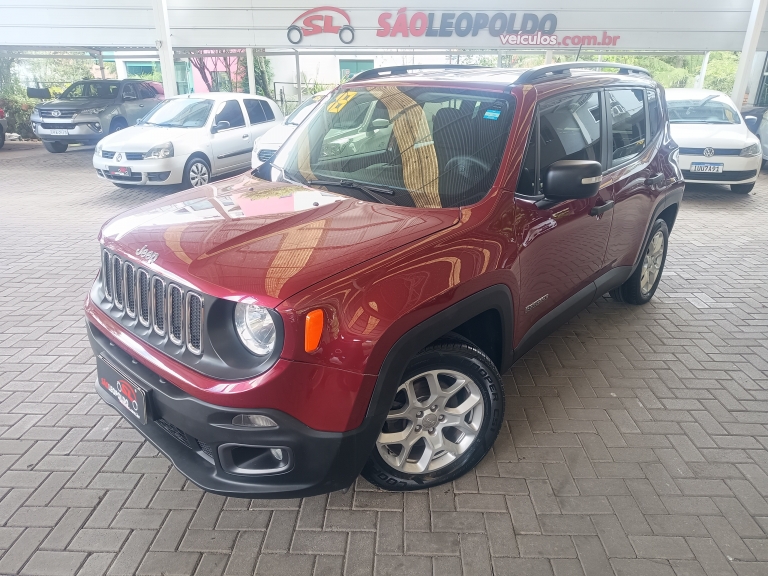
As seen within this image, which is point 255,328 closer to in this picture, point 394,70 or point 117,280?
point 117,280

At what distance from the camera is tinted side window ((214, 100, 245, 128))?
9.45 meters

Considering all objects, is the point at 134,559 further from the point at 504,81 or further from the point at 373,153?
the point at 504,81

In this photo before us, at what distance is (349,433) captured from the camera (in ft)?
6.98

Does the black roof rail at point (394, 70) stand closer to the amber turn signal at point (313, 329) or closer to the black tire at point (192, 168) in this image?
the amber turn signal at point (313, 329)

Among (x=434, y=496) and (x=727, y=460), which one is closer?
(x=434, y=496)

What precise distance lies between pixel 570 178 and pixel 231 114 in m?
8.19

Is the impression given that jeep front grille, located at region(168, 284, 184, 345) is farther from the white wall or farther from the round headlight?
the white wall

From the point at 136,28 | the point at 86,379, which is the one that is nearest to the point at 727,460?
the point at 86,379

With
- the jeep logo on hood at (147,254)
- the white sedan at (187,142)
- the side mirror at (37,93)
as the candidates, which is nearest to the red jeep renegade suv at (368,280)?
the jeep logo on hood at (147,254)

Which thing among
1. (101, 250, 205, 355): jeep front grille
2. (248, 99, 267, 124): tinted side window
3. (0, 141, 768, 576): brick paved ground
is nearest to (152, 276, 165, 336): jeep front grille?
(101, 250, 205, 355): jeep front grille

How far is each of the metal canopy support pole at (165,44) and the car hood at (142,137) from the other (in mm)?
4655

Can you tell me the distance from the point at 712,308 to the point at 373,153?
137 inches

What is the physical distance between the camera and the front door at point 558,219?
2.82 m

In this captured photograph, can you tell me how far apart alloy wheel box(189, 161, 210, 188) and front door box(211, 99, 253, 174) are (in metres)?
0.22
